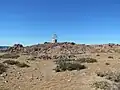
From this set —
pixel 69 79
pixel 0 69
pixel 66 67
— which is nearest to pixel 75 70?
pixel 66 67

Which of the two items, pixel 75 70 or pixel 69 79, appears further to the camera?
pixel 75 70

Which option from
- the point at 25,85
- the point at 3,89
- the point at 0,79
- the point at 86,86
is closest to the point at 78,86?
the point at 86,86

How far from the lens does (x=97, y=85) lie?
50.3 ft

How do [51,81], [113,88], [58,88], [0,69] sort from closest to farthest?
[113,88], [58,88], [51,81], [0,69]

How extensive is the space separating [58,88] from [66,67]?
848cm

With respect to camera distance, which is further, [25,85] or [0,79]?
[0,79]

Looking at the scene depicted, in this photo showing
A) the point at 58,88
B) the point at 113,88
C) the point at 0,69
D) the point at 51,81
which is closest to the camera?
the point at 113,88

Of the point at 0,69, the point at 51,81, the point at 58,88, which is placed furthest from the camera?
the point at 0,69

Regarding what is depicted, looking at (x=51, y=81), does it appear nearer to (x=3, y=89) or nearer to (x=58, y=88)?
(x=58, y=88)

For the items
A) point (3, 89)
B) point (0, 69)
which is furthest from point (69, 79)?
point (0, 69)

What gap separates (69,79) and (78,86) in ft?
8.60

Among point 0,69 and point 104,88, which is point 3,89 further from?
point 0,69

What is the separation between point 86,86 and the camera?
51.8ft

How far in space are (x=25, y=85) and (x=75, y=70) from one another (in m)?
7.90
